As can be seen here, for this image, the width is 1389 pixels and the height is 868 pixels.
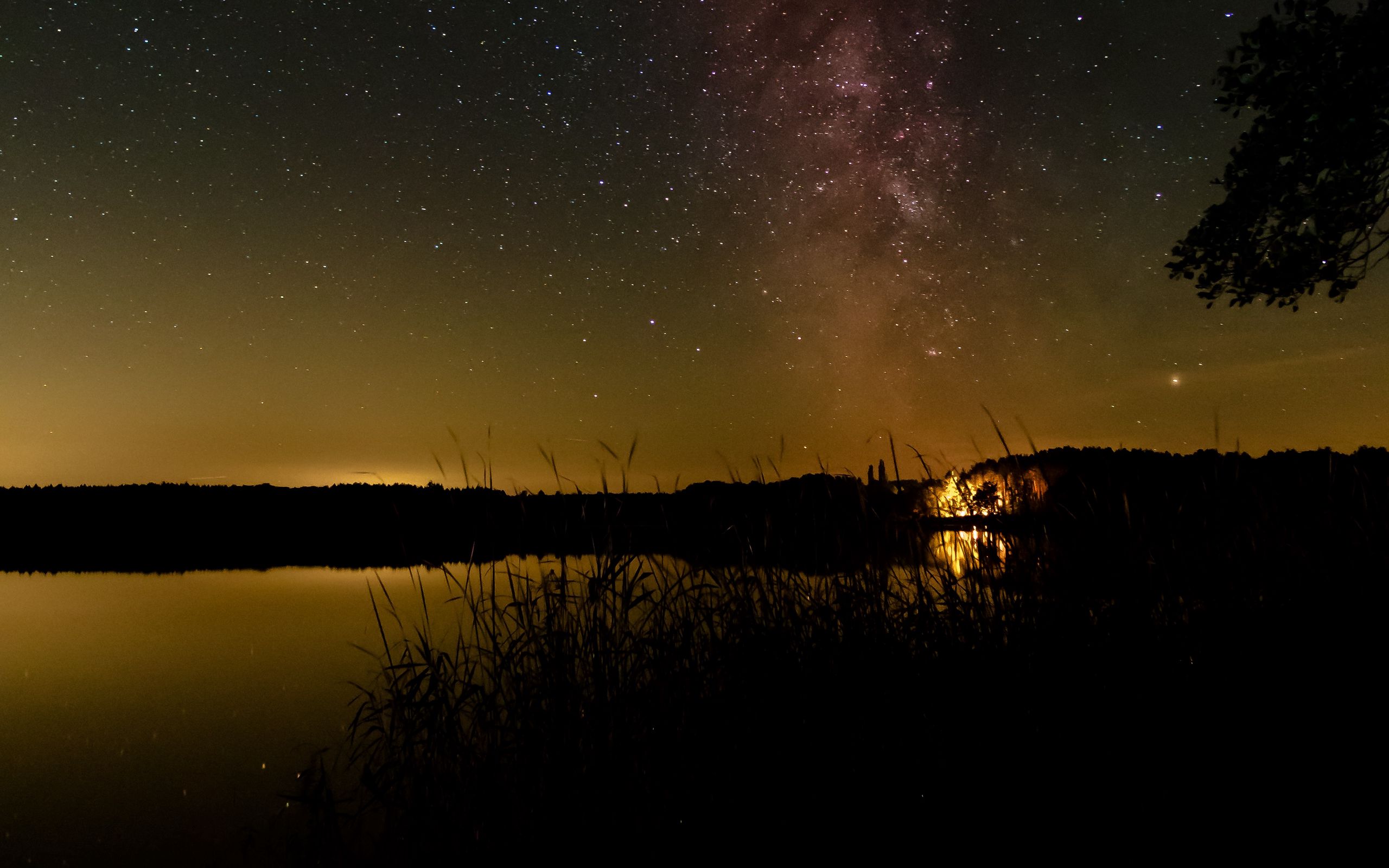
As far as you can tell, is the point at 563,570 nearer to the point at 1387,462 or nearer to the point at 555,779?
the point at 555,779

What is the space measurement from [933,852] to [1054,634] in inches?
67.6

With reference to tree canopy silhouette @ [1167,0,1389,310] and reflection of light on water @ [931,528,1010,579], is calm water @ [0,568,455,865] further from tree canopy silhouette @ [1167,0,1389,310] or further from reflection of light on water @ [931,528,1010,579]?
tree canopy silhouette @ [1167,0,1389,310]

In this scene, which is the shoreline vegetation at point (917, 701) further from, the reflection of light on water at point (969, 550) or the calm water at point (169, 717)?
the calm water at point (169, 717)

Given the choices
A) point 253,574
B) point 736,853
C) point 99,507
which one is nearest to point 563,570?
point 736,853

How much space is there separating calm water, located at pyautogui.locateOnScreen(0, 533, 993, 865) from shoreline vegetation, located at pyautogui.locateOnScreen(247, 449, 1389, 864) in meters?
0.55

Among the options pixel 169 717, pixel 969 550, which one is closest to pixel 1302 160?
pixel 969 550

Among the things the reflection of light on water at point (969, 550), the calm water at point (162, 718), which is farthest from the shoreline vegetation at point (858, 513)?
the calm water at point (162, 718)

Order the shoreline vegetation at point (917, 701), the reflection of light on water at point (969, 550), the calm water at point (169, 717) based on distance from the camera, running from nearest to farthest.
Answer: the shoreline vegetation at point (917, 701) < the calm water at point (169, 717) < the reflection of light on water at point (969, 550)

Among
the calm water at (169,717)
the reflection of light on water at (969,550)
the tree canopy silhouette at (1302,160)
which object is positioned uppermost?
the tree canopy silhouette at (1302,160)

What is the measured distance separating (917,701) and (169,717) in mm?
7209

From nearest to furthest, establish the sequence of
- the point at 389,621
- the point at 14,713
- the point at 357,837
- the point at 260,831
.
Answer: the point at 357,837 < the point at 260,831 < the point at 14,713 < the point at 389,621

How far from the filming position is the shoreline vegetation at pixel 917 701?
3.19 metres

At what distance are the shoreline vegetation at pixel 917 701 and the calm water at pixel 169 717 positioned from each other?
21.7 inches

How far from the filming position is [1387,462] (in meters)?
17.0
